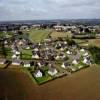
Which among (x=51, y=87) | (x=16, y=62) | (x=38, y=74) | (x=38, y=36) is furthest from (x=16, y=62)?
(x=38, y=36)

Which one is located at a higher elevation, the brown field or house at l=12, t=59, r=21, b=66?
the brown field

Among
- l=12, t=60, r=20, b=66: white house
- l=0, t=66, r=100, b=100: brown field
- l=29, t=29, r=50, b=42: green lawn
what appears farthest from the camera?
l=29, t=29, r=50, b=42: green lawn

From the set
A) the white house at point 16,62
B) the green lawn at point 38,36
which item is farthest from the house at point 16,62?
the green lawn at point 38,36

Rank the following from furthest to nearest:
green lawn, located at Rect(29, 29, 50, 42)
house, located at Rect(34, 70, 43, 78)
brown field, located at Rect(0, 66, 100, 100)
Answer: green lawn, located at Rect(29, 29, 50, 42)
house, located at Rect(34, 70, 43, 78)
brown field, located at Rect(0, 66, 100, 100)

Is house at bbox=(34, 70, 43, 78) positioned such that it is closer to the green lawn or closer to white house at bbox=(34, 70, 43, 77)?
white house at bbox=(34, 70, 43, 77)

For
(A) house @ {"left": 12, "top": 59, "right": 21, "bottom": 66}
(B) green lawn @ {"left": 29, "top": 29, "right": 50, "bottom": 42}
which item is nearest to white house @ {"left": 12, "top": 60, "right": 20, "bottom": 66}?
(A) house @ {"left": 12, "top": 59, "right": 21, "bottom": 66}

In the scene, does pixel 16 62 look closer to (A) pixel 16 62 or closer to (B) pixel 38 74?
(A) pixel 16 62

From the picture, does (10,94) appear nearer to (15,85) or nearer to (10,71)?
(15,85)

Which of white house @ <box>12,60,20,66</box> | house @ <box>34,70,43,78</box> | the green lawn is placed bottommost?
the green lawn

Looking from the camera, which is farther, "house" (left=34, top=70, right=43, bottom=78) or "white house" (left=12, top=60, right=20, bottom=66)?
→ "white house" (left=12, top=60, right=20, bottom=66)
